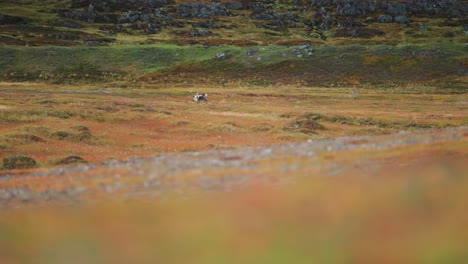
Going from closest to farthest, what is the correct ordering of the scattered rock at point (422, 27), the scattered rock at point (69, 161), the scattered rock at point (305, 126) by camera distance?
the scattered rock at point (69, 161), the scattered rock at point (305, 126), the scattered rock at point (422, 27)

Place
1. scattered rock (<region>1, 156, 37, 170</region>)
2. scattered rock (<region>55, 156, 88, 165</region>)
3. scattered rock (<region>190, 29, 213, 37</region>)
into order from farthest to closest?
scattered rock (<region>190, 29, 213, 37</region>), scattered rock (<region>55, 156, 88, 165</region>), scattered rock (<region>1, 156, 37, 170</region>)

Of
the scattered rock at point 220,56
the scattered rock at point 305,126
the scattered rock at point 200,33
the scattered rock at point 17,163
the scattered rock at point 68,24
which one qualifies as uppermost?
the scattered rock at point 17,163

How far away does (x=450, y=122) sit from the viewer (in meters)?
55.9

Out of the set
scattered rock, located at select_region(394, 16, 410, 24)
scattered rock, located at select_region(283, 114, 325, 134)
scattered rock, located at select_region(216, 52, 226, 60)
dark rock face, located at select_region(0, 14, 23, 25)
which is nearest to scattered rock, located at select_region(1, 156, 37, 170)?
scattered rock, located at select_region(283, 114, 325, 134)

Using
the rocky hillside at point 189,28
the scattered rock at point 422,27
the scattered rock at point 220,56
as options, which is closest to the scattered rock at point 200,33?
the rocky hillside at point 189,28

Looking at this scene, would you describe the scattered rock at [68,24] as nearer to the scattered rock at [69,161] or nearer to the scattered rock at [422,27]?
the scattered rock at [422,27]

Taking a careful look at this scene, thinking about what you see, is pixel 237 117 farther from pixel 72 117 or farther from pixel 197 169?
pixel 197 169

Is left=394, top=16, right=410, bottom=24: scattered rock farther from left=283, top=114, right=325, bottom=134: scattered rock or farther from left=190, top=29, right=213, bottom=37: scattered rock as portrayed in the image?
left=283, top=114, right=325, bottom=134: scattered rock

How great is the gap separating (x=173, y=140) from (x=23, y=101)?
3153cm

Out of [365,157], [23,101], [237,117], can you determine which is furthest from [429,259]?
[23,101]

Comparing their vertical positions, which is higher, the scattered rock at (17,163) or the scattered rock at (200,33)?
the scattered rock at (17,163)

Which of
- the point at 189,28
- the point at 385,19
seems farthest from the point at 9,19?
the point at 385,19

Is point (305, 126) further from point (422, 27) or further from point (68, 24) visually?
point (422, 27)

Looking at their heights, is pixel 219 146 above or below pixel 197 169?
below
